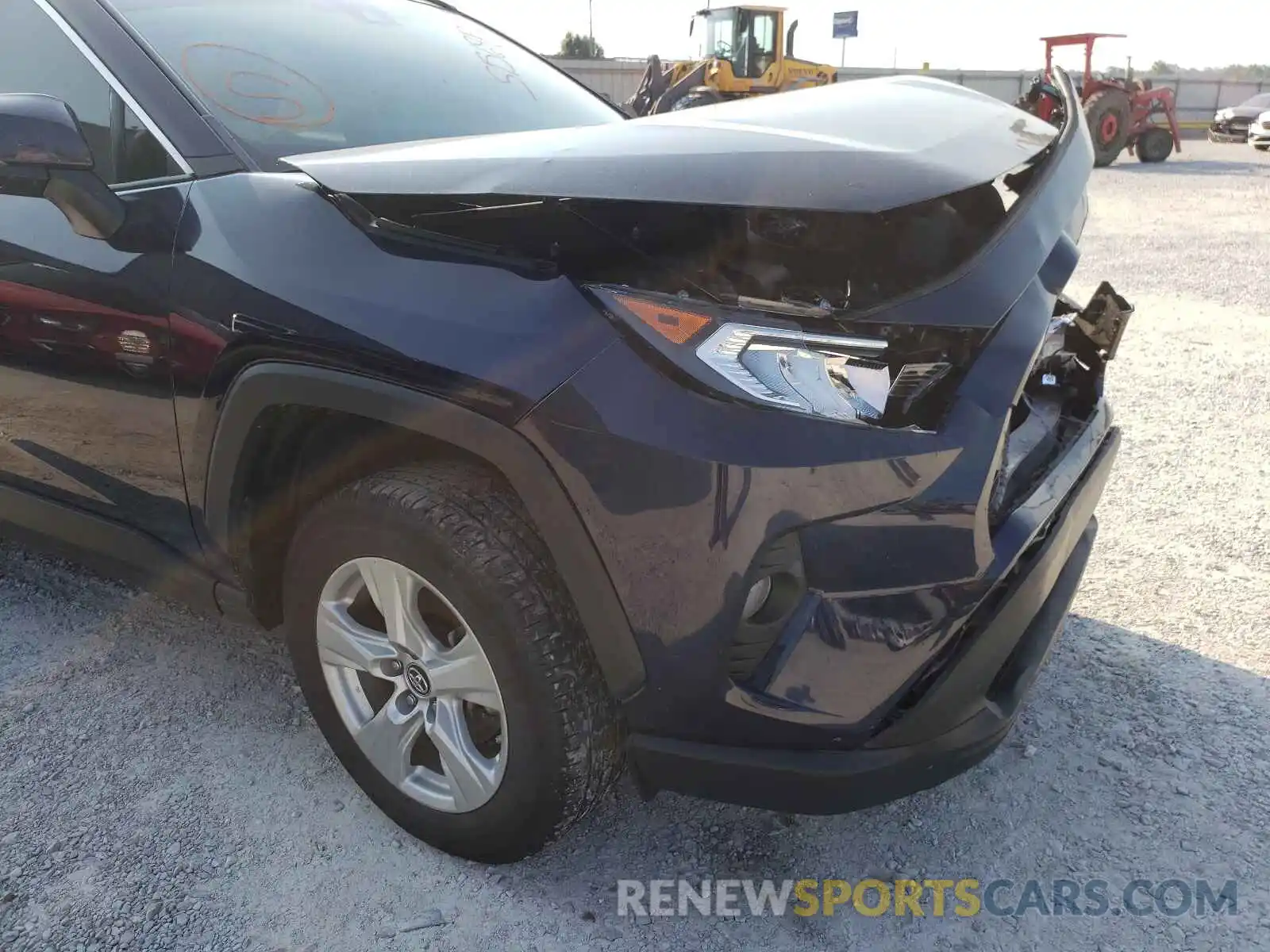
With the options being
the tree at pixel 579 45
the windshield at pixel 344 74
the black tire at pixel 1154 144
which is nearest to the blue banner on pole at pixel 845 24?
the tree at pixel 579 45

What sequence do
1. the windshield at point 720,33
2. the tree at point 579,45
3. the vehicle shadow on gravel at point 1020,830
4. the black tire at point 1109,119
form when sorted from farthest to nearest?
the tree at point 579,45 → the windshield at point 720,33 → the black tire at point 1109,119 → the vehicle shadow on gravel at point 1020,830

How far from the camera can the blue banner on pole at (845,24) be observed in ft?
125

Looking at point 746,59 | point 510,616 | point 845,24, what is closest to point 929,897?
point 510,616

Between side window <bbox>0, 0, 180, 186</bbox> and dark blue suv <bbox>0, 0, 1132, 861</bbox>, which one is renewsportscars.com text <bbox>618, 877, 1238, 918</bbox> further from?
side window <bbox>0, 0, 180, 186</bbox>

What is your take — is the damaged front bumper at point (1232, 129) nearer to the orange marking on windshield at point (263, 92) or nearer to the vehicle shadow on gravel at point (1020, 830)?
the vehicle shadow on gravel at point (1020, 830)

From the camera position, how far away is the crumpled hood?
1.47m

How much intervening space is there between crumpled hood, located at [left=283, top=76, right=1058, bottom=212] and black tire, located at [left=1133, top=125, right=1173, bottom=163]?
18.5 metres

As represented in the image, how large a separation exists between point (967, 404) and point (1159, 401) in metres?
3.58

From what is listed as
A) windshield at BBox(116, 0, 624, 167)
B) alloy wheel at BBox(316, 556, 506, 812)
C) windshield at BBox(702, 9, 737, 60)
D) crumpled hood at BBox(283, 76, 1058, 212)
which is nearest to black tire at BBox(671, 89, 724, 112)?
windshield at BBox(702, 9, 737, 60)

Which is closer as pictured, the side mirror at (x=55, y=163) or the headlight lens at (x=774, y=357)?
the headlight lens at (x=774, y=357)

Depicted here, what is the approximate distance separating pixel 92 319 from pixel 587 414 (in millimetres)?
1242

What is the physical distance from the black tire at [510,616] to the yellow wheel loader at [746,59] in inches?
A: 661

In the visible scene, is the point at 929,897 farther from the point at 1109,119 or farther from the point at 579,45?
the point at 579,45

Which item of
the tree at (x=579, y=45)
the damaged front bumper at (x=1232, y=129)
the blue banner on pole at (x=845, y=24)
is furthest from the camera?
the tree at (x=579, y=45)
